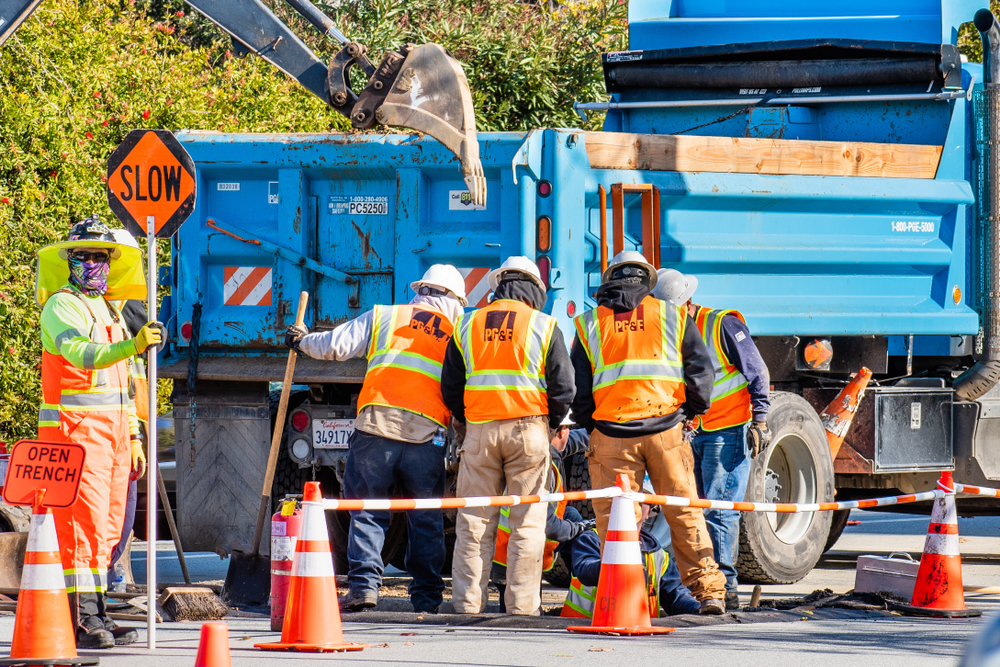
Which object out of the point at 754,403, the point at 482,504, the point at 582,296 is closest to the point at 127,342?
the point at 482,504

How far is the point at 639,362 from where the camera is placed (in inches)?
285

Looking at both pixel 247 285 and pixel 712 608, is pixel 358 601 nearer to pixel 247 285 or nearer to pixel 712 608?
pixel 712 608

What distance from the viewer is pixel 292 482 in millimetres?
8500

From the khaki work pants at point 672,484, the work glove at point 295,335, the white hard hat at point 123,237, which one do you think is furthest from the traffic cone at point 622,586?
the white hard hat at point 123,237

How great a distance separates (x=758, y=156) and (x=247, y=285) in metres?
2.99

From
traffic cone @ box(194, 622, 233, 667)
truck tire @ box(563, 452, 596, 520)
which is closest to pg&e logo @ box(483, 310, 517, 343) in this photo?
truck tire @ box(563, 452, 596, 520)

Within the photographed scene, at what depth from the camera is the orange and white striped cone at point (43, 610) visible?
558 cm

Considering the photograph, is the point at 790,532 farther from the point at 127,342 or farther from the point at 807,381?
the point at 127,342

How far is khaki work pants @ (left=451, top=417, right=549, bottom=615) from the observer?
7074 millimetres

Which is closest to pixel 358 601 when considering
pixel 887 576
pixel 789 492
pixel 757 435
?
pixel 757 435

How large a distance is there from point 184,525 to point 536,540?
2.29m

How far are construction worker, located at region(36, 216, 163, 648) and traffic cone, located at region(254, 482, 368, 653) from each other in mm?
742

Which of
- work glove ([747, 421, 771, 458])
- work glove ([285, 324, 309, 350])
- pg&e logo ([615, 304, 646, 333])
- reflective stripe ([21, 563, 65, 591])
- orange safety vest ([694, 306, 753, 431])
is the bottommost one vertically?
reflective stripe ([21, 563, 65, 591])

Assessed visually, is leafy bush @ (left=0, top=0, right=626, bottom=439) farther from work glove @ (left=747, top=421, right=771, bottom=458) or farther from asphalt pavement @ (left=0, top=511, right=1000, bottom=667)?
work glove @ (left=747, top=421, right=771, bottom=458)
